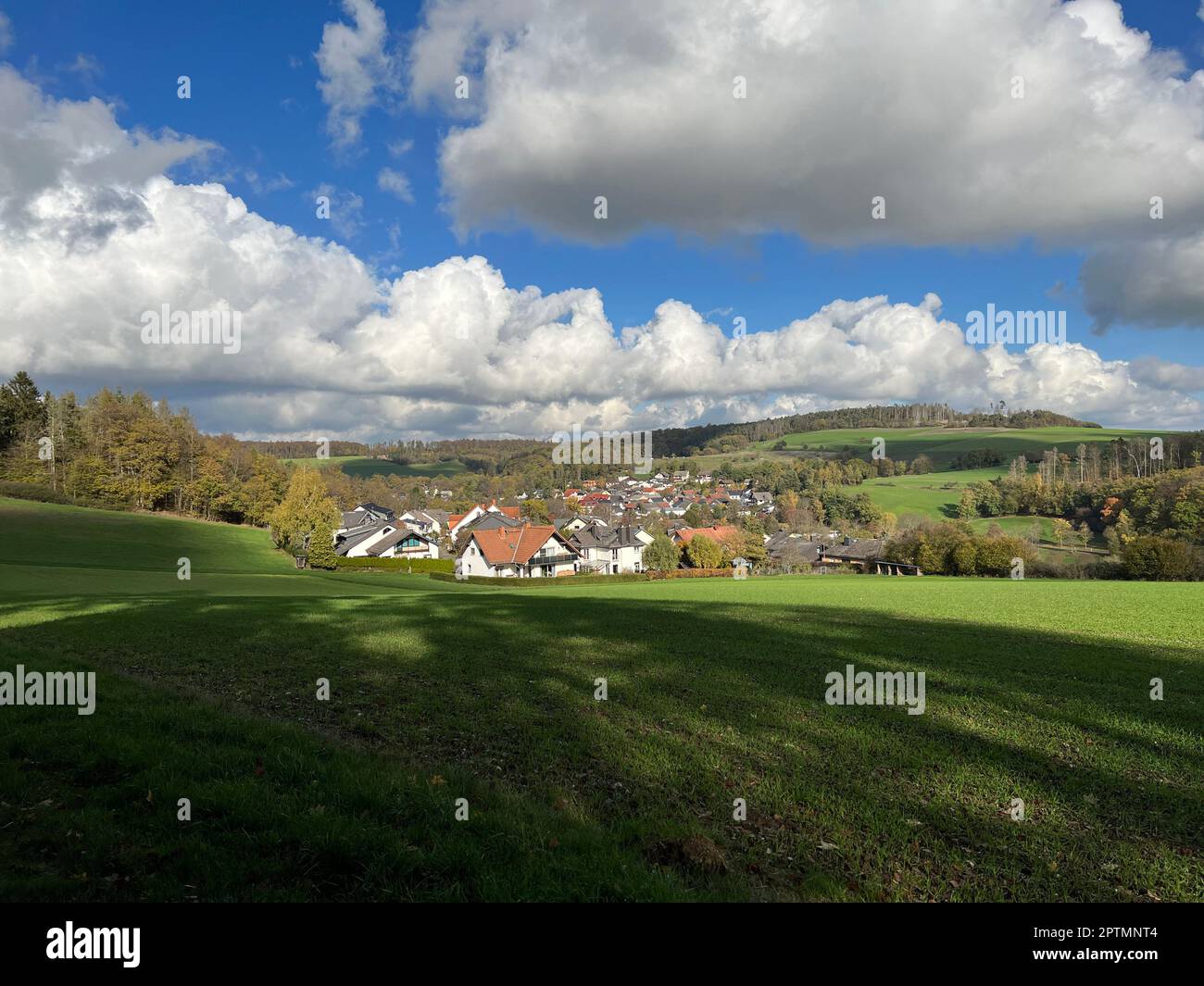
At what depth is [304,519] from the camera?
224 ft

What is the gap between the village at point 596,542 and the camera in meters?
86.8

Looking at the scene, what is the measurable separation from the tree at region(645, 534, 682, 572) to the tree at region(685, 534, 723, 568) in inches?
211

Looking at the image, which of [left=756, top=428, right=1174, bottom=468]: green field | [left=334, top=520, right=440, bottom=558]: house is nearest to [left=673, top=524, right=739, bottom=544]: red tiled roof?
[left=334, top=520, right=440, bottom=558]: house

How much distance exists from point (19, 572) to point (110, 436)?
50003 mm

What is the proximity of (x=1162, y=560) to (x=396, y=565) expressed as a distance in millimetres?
75863

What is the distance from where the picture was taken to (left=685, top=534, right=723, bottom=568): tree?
8788 centimetres

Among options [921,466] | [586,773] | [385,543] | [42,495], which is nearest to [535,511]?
[385,543]

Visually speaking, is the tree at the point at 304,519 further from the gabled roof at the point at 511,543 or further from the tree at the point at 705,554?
the tree at the point at 705,554

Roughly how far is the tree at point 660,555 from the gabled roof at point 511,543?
49.5 ft

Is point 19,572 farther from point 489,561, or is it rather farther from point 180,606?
point 489,561

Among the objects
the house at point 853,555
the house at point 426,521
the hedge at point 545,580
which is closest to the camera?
the hedge at point 545,580

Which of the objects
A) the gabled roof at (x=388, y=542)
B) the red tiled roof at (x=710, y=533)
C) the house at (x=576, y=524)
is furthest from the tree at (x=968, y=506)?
the gabled roof at (x=388, y=542)

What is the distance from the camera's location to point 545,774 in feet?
24.0
